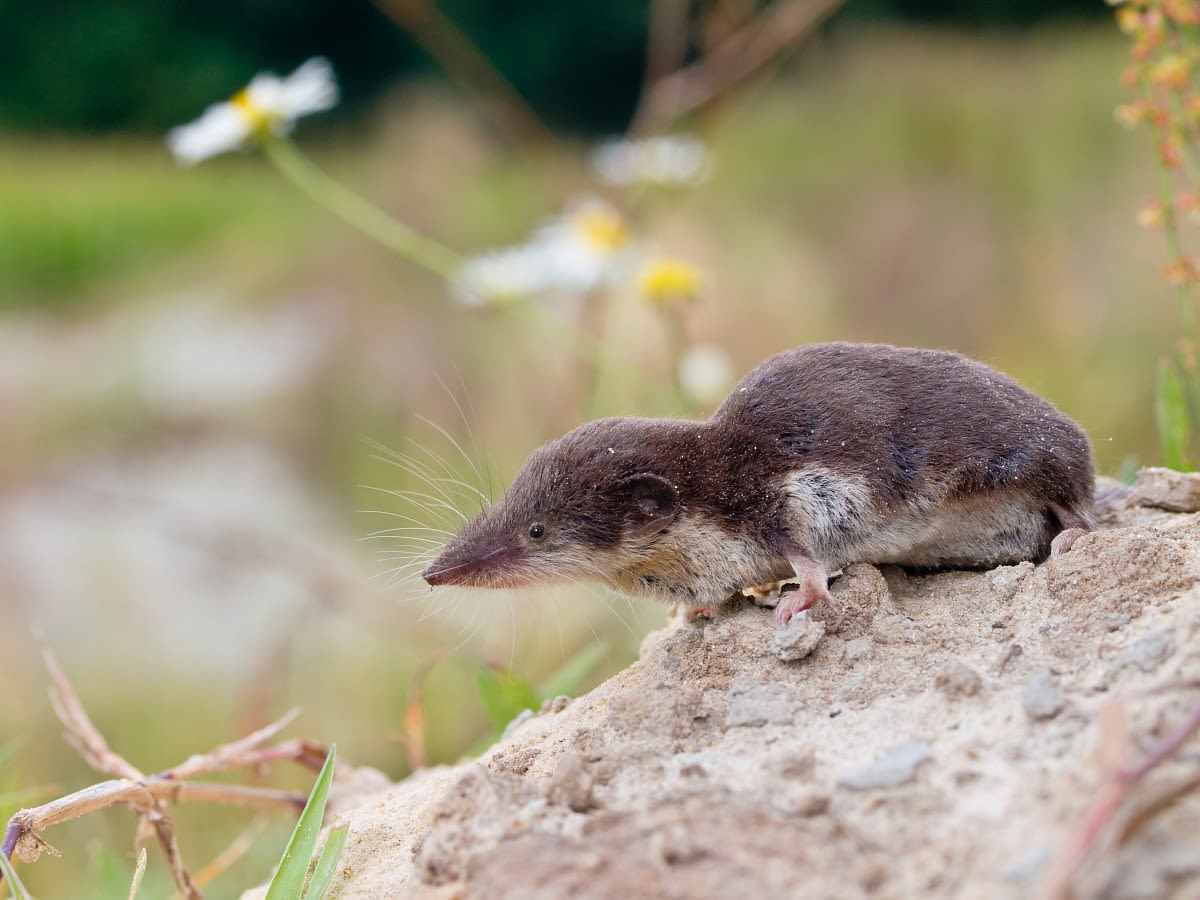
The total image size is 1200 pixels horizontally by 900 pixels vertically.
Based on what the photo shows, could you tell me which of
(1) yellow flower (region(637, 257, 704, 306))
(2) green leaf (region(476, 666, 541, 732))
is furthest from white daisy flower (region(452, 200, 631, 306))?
(2) green leaf (region(476, 666, 541, 732))

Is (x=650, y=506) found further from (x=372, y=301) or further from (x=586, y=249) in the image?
(x=372, y=301)

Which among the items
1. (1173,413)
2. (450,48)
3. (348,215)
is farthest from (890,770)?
(450,48)

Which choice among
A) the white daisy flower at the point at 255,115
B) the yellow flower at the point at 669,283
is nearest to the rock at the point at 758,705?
the yellow flower at the point at 669,283

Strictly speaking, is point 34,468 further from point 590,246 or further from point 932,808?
point 932,808

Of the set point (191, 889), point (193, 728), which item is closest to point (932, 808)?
point (191, 889)

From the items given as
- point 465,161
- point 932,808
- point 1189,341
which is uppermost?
point 465,161

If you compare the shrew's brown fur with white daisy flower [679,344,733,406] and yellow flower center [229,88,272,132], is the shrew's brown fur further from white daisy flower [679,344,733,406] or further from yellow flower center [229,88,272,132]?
yellow flower center [229,88,272,132]
